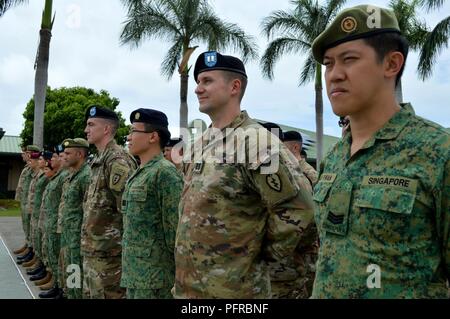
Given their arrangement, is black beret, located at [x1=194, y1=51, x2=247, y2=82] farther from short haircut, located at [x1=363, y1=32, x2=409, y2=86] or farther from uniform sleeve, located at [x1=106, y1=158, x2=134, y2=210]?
uniform sleeve, located at [x1=106, y1=158, x2=134, y2=210]

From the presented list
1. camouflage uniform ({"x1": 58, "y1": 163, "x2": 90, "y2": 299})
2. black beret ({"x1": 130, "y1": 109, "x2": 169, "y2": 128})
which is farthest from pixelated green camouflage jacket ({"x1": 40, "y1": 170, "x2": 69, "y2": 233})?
black beret ({"x1": 130, "y1": 109, "x2": 169, "y2": 128})

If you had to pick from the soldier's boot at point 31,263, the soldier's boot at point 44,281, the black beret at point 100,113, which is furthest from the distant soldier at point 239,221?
the soldier's boot at point 31,263

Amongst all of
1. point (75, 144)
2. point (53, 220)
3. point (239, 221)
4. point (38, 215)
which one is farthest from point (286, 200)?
point (38, 215)

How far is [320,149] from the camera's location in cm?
1600

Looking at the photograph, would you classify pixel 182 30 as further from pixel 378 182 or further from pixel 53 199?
pixel 378 182

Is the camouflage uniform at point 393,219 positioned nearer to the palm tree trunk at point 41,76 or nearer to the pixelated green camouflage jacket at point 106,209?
the pixelated green camouflage jacket at point 106,209

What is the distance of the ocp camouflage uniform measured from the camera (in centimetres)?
239

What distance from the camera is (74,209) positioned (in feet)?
15.6

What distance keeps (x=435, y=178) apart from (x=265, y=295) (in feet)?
3.73

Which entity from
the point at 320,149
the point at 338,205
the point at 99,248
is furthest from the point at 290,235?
the point at 320,149

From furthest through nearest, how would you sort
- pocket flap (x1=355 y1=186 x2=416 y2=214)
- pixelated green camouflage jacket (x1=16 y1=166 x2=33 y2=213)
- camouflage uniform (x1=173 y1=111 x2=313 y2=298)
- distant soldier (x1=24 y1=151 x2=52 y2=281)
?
pixelated green camouflage jacket (x1=16 y1=166 x2=33 y2=213) < distant soldier (x1=24 y1=151 x2=52 y2=281) < camouflage uniform (x1=173 y1=111 x2=313 y2=298) < pocket flap (x1=355 y1=186 x2=416 y2=214)

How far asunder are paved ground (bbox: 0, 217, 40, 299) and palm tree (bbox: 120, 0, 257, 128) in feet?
19.1

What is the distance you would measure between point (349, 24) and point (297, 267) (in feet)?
4.79

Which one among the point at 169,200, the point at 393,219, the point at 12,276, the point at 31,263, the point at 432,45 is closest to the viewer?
the point at 393,219
